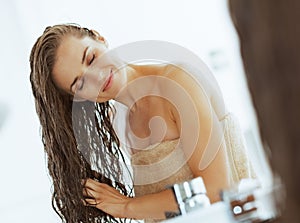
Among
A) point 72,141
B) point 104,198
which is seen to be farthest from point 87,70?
point 104,198

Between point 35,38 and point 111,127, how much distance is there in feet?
0.76

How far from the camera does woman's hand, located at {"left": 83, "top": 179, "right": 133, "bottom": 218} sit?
38.1 inches

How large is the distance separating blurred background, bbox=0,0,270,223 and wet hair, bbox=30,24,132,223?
1.5 inches

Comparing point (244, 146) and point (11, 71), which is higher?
point (11, 71)

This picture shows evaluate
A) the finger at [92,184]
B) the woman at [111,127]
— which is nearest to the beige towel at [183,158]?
the woman at [111,127]

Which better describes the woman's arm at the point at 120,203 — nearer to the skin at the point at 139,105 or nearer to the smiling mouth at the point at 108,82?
the skin at the point at 139,105

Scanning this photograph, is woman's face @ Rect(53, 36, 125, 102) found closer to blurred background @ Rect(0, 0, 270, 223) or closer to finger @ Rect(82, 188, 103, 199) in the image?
blurred background @ Rect(0, 0, 270, 223)

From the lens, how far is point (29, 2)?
3.39 ft

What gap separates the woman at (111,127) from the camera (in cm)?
88

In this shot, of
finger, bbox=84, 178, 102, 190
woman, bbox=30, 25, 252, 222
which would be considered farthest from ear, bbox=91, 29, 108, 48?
finger, bbox=84, 178, 102, 190

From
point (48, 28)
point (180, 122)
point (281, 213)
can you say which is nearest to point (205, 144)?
point (180, 122)

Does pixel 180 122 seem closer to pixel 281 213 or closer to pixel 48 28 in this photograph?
pixel 48 28

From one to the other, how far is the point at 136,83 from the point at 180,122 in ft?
0.36

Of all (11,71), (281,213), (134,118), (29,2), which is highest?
(29,2)
